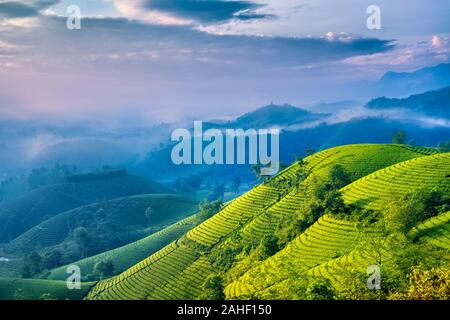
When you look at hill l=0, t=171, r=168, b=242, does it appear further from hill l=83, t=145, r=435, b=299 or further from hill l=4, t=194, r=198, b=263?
hill l=83, t=145, r=435, b=299

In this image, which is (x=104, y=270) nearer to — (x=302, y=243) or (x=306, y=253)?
(x=302, y=243)

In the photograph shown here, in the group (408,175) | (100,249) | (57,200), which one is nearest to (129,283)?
(408,175)

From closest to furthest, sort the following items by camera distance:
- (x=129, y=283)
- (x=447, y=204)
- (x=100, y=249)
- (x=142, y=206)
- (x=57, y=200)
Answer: (x=447, y=204) < (x=129, y=283) < (x=100, y=249) < (x=142, y=206) < (x=57, y=200)

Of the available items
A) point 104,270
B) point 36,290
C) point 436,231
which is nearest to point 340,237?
point 436,231

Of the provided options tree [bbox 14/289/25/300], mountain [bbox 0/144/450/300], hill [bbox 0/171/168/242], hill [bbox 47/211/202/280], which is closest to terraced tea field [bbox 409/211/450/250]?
mountain [bbox 0/144/450/300]

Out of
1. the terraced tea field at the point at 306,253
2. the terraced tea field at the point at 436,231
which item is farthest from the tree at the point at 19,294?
the terraced tea field at the point at 436,231

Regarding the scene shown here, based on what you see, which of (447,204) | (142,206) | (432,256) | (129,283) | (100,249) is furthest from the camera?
(142,206)
